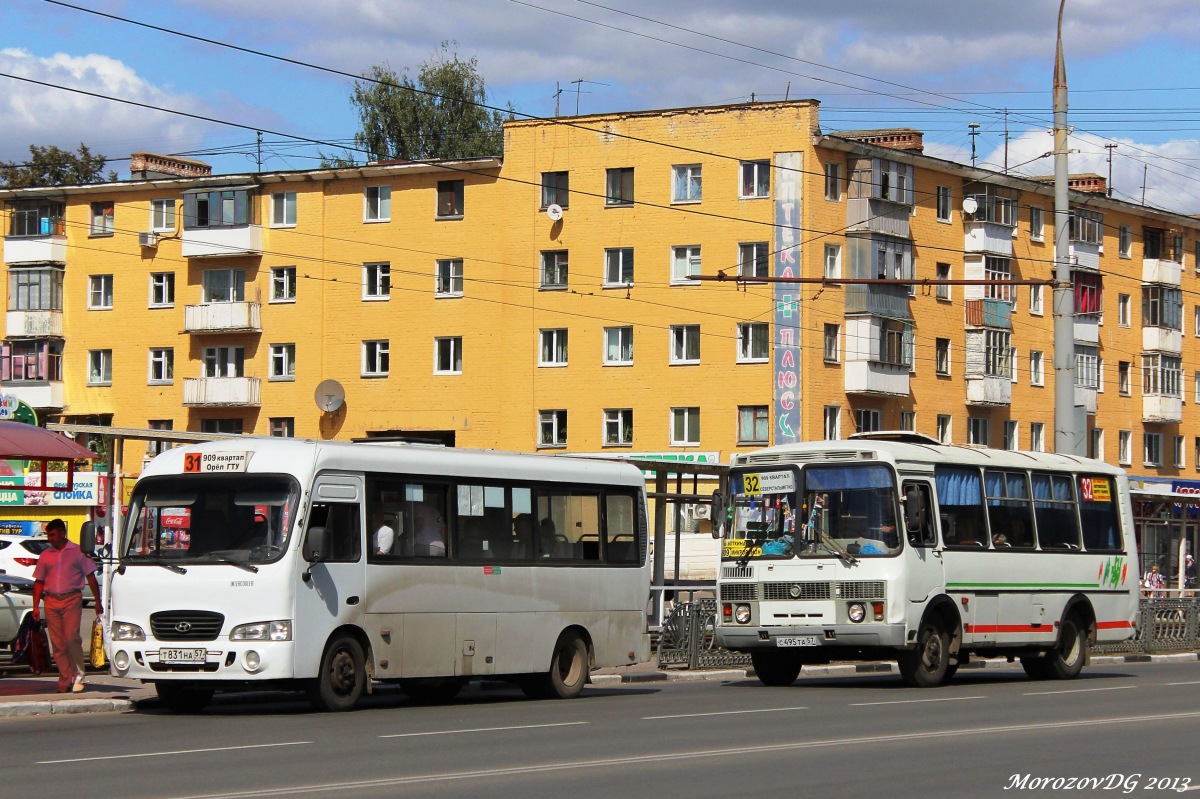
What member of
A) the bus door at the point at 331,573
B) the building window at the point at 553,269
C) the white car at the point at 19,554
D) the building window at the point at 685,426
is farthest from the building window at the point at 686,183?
the bus door at the point at 331,573

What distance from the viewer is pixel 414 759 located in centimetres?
1288

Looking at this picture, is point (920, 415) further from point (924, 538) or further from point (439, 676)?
point (439, 676)

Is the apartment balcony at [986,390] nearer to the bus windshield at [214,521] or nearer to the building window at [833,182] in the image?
the building window at [833,182]

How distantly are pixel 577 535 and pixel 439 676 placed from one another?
2683 mm

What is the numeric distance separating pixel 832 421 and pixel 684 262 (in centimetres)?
740

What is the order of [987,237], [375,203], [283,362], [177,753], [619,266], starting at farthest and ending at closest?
→ [283,362] → [987,237] → [375,203] → [619,266] → [177,753]

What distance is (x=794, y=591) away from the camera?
22.1 meters

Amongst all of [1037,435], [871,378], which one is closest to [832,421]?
[871,378]

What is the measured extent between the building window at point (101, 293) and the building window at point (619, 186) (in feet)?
68.2

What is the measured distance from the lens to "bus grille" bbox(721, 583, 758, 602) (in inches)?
888

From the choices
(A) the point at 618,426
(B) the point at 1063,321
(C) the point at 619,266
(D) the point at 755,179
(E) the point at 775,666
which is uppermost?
(D) the point at 755,179

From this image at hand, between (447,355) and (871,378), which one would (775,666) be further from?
(447,355)

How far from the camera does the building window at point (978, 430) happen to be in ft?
219

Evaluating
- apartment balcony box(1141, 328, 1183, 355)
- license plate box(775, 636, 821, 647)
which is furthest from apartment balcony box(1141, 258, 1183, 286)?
license plate box(775, 636, 821, 647)
